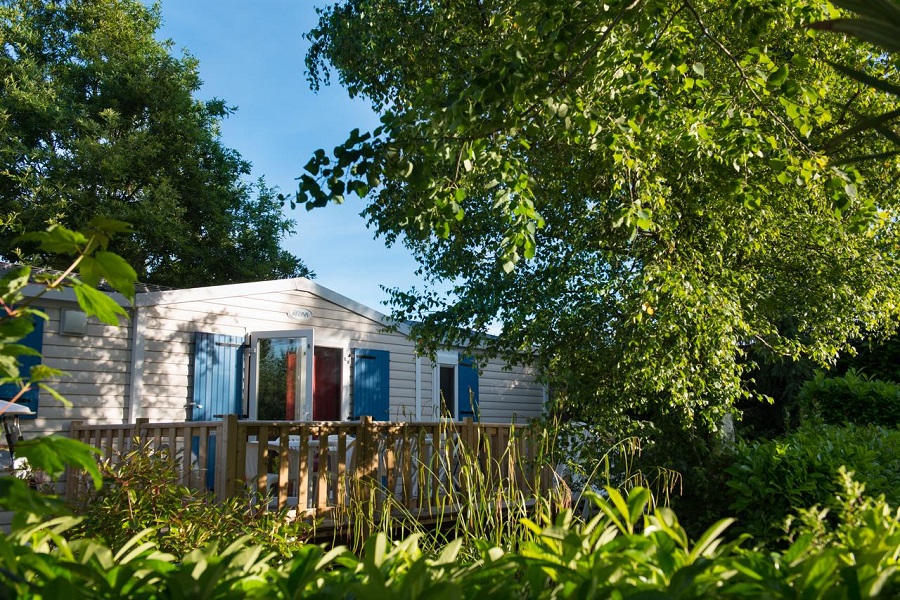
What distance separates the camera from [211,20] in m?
20.3

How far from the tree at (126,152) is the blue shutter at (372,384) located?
24.6 ft

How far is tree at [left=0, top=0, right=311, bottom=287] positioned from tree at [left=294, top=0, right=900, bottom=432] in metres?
8.50

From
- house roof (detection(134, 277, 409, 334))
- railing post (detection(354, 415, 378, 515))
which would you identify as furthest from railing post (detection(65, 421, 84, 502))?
railing post (detection(354, 415, 378, 515))

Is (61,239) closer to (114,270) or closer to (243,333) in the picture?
(114,270)

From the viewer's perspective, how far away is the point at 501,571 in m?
1.26

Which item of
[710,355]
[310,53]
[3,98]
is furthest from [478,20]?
[3,98]

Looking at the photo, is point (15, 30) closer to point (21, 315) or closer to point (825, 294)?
point (825, 294)

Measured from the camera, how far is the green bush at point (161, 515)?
12.6 ft

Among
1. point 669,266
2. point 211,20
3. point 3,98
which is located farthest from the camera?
point 211,20

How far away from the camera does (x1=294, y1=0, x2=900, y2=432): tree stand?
3494 millimetres

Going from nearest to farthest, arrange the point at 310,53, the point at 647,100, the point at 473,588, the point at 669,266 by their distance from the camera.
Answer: the point at 473,588 → the point at 647,100 → the point at 669,266 → the point at 310,53

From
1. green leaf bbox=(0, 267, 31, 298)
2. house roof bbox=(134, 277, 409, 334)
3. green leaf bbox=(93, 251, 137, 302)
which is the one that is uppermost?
house roof bbox=(134, 277, 409, 334)

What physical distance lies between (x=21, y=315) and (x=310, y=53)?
10.4m

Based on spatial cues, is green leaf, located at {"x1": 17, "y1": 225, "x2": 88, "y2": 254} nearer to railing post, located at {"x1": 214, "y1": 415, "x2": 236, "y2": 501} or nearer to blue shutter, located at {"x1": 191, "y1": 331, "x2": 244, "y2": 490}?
railing post, located at {"x1": 214, "y1": 415, "x2": 236, "y2": 501}
